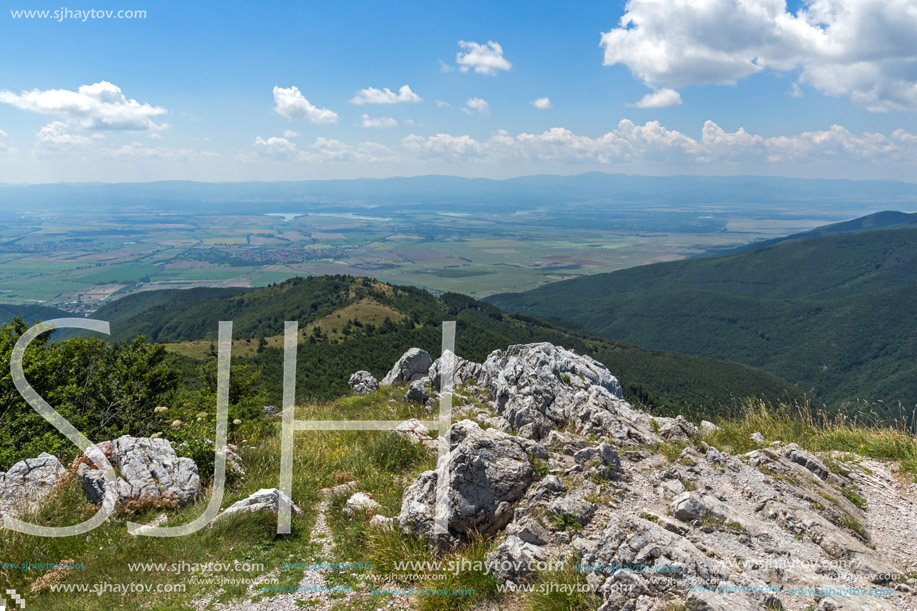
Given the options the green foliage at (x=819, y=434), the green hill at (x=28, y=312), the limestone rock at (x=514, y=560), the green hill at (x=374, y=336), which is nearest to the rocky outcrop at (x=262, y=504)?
the limestone rock at (x=514, y=560)

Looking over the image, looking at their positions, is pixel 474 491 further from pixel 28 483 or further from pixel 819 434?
pixel 819 434

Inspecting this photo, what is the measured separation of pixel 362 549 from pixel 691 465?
17.5ft

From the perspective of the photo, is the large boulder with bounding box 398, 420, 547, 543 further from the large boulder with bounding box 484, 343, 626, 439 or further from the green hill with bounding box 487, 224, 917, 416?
the green hill with bounding box 487, 224, 917, 416

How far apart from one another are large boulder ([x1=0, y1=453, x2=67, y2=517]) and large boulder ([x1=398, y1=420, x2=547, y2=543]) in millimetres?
5672

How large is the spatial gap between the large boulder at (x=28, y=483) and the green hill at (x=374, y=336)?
37.2 m

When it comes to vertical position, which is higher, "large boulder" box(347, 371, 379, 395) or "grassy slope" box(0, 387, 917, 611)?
"grassy slope" box(0, 387, 917, 611)

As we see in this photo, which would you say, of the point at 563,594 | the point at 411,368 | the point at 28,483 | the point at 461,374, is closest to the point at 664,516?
the point at 563,594

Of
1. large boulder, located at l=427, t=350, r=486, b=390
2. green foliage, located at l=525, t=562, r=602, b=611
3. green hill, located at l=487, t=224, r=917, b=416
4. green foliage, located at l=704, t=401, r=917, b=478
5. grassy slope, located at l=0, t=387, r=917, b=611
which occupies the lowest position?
green hill, located at l=487, t=224, r=917, b=416

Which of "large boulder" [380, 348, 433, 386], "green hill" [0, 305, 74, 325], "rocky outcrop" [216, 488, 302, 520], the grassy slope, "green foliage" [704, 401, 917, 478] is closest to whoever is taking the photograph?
the grassy slope

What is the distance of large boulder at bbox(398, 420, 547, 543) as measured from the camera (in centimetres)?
649

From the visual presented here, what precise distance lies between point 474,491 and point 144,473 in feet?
18.4

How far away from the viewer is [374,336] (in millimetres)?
68812

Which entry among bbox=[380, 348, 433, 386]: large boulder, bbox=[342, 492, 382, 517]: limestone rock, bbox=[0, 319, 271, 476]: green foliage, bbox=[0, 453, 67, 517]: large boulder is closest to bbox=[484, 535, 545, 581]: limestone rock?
bbox=[342, 492, 382, 517]: limestone rock

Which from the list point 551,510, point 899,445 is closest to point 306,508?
point 551,510
